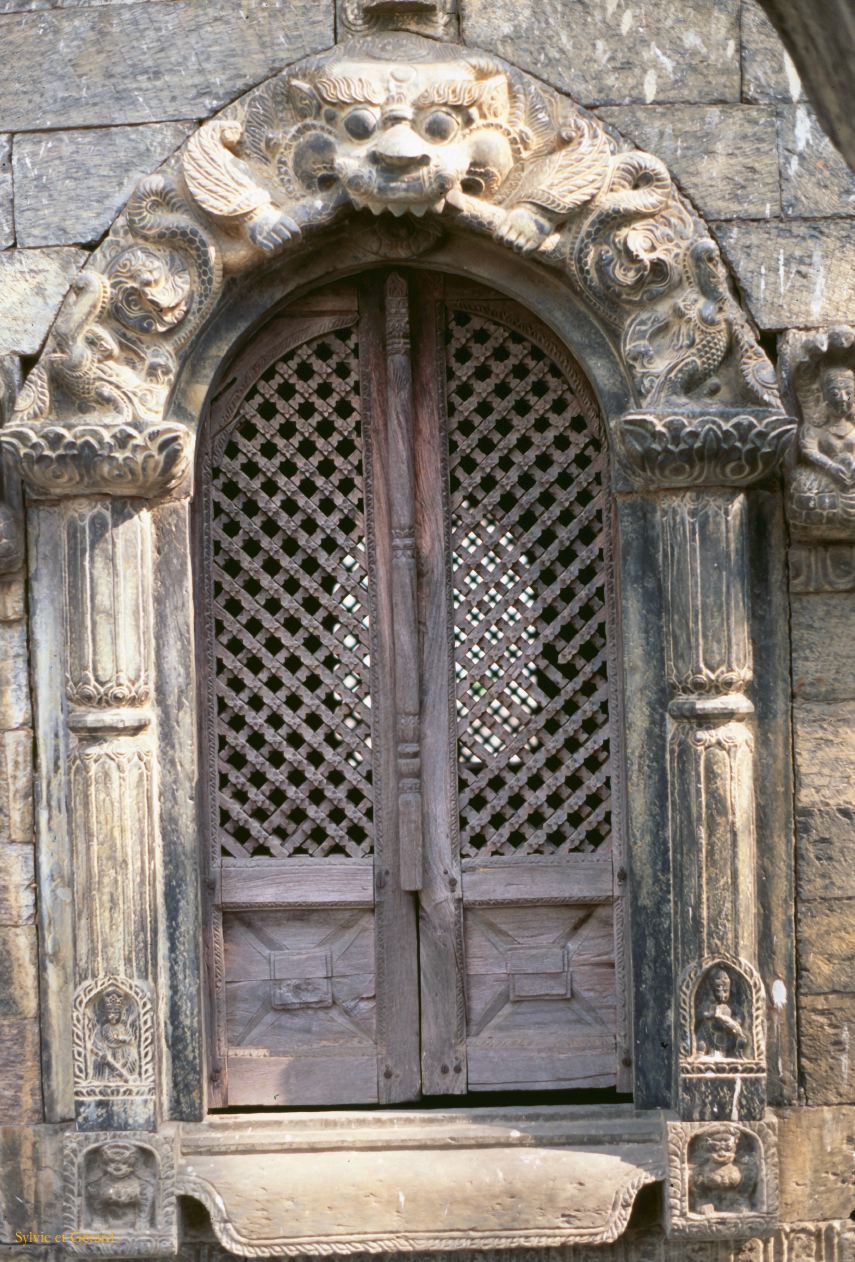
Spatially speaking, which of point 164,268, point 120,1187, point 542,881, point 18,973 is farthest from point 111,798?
point 164,268

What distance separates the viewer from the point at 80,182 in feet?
15.3

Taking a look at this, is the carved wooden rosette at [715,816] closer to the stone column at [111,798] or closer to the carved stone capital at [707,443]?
the carved stone capital at [707,443]

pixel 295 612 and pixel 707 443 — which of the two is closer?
pixel 707 443

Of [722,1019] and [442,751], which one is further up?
[442,751]

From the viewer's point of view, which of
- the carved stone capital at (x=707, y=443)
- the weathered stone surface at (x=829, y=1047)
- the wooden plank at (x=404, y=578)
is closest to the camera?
the carved stone capital at (x=707, y=443)

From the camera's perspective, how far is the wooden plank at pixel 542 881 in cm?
480

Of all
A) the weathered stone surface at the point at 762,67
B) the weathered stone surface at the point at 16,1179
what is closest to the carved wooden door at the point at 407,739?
the weathered stone surface at the point at 16,1179

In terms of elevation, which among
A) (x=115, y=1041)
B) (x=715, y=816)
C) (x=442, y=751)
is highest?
(x=442, y=751)

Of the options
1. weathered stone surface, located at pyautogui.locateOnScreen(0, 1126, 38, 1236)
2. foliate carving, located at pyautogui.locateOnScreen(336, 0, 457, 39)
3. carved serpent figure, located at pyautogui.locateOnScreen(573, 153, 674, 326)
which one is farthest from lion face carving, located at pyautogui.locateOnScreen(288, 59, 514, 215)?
weathered stone surface, located at pyautogui.locateOnScreen(0, 1126, 38, 1236)

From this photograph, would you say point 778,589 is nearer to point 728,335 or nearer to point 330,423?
point 728,335

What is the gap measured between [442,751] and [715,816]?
2.83 ft

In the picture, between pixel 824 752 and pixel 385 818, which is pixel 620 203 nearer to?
pixel 824 752

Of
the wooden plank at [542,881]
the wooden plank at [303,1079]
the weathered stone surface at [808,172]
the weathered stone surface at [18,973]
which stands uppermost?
the weathered stone surface at [808,172]

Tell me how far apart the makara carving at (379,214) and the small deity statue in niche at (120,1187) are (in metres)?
1.94
